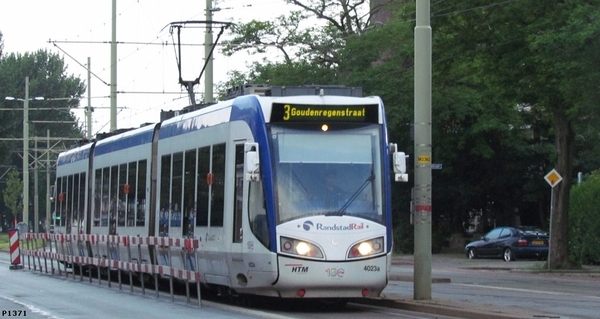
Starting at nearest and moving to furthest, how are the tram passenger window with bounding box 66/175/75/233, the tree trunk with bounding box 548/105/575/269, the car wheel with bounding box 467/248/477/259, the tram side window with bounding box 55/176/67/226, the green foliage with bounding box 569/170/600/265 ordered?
1. the tram passenger window with bounding box 66/175/75/233
2. the tram side window with bounding box 55/176/67/226
3. the tree trunk with bounding box 548/105/575/269
4. the green foliage with bounding box 569/170/600/265
5. the car wheel with bounding box 467/248/477/259

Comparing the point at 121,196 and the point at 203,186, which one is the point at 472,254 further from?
the point at 203,186

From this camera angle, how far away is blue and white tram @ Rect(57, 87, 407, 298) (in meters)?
17.2

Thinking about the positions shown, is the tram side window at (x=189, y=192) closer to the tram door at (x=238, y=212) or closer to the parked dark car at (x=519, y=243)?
the tram door at (x=238, y=212)

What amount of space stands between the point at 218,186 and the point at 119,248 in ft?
24.0

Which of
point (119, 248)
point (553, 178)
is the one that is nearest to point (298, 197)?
point (119, 248)

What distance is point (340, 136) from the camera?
18.1m

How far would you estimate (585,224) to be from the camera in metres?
38.0

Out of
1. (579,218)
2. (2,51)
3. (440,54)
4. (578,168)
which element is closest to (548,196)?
(578,168)

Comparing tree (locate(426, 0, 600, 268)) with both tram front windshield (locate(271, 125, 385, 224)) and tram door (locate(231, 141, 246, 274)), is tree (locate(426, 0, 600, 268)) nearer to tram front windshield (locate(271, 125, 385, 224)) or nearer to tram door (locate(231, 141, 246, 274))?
tram front windshield (locate(271, 125, 385, 224))

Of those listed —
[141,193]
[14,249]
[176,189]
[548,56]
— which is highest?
[548,56]

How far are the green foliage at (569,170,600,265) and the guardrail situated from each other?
1597cm

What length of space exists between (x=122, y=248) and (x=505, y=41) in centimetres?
1133

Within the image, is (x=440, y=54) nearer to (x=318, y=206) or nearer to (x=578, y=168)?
(x=318, y=206)

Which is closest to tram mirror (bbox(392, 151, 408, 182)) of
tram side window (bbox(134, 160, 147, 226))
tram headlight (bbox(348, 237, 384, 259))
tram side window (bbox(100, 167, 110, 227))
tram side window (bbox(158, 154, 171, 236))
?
tram headlight (bbox(348, 237, 384, 259))
